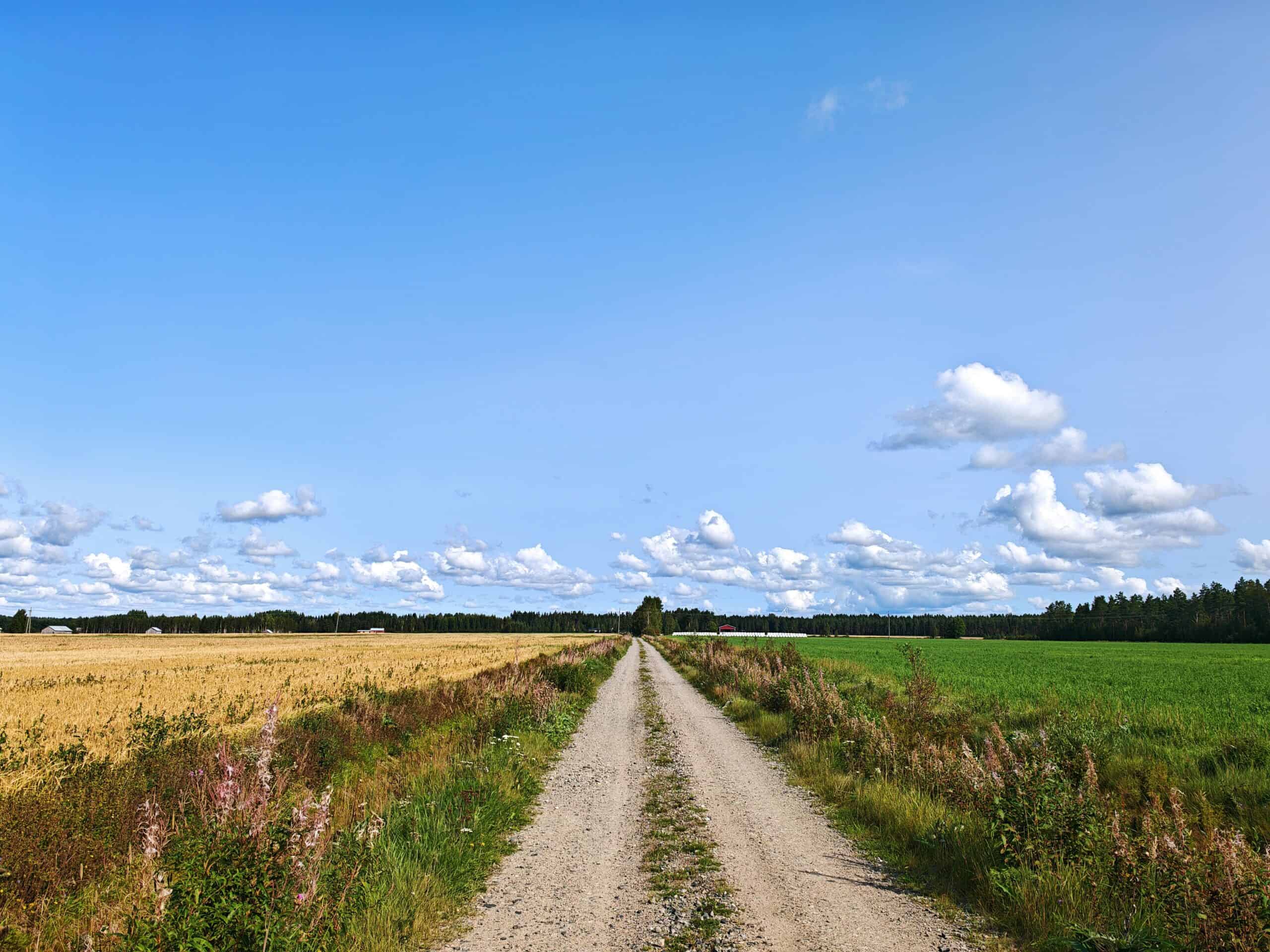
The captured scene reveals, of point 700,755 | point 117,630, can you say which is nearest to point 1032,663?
point 700,755

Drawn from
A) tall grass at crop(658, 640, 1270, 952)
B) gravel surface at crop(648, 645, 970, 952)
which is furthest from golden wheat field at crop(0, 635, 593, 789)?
tall grass at crop(658, 640, 1270, 952)

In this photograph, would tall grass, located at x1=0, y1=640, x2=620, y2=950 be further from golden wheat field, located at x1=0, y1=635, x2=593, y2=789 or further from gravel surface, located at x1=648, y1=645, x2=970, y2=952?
golden wheat field, located at x1=0, y1=635, x2=593, y2=789

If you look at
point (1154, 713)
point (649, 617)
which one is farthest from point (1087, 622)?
point (1154, 713)

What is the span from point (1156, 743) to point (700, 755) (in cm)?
1017

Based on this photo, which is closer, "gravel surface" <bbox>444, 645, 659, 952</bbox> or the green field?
"gravel surface" <bbox>444, 645, 659, 952</bbox>

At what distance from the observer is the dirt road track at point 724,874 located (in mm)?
6492

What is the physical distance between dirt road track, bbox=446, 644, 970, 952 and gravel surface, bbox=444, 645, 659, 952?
0.05 feet

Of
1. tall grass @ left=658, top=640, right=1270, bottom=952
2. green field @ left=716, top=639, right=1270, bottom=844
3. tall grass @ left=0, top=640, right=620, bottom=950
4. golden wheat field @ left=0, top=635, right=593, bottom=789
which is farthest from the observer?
golden wheat field @ left=0, top=635, right=593, bottom=789

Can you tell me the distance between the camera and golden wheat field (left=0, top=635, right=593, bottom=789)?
16.8 m

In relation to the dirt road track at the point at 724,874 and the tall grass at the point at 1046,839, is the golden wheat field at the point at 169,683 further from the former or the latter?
the tall grass at the point at 1046,839

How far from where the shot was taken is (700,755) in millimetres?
15773

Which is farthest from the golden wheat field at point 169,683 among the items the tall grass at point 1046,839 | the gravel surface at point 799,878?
the tall grass at point 1046,839

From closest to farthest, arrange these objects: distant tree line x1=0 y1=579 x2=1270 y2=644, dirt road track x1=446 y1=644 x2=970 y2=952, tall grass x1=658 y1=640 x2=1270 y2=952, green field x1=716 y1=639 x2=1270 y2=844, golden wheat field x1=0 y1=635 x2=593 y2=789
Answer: tall grass x1=658 y1=640 x2=1270 y2=952 → dirt road track x1=446 y1=644 x2=970 y2=952 → green field x1=716 y1=639 x2=1270 y2=844 → golden wheat field x1=0 y1=635 x2=593 y2=789 → distant tree line x1=0 y1=579 x2=1270 y2=644

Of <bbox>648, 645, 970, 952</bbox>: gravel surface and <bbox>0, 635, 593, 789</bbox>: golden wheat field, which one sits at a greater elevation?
<bbox>648, 645, 970, 952</bbox>: gravel surface
